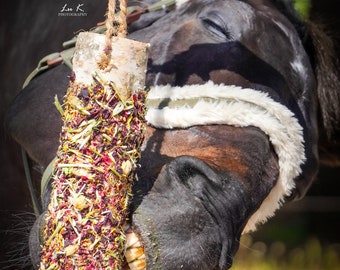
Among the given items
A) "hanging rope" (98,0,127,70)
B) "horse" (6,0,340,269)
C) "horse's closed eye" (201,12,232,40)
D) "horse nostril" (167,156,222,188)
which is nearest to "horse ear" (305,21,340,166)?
"horse" (6,0,340,269)

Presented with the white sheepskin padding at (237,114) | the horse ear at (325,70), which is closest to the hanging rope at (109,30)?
the white sheepskin padding at (237,114)

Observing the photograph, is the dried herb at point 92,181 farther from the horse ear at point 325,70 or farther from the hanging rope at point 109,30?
the horse ear at point 325,70

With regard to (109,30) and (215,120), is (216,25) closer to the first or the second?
(215,120)

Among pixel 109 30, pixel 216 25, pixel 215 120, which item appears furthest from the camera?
pixel 216 25

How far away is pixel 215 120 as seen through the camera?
4.42 ft

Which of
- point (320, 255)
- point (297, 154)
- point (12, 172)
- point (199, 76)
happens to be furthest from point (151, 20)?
point (320, 255)

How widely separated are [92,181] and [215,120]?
459 millimetres

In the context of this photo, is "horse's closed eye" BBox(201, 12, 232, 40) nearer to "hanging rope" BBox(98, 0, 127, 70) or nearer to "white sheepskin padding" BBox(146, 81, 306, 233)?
"white sheepskin padding" BBox(146, 81, 306, 233)

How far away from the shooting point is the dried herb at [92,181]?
946 mm

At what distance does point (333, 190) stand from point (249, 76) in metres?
2.43

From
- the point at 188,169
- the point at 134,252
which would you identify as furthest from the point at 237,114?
the point at 134,252

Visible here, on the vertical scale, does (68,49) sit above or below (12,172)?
above

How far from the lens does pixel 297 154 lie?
1.48 m

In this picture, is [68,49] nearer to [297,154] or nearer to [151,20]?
[151,20]
